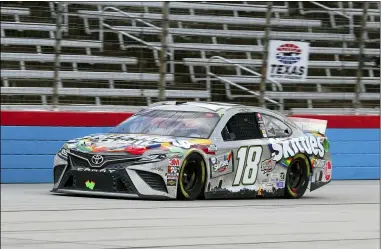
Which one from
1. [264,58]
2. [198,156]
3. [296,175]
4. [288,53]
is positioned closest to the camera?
[198,156]

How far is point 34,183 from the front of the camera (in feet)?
46.5

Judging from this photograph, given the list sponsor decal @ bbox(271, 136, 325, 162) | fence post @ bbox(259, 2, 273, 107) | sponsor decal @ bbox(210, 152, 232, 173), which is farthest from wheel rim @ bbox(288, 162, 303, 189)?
fence post @ bbox(259, 2, 273, 107)

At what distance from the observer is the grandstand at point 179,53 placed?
14820 millimetres

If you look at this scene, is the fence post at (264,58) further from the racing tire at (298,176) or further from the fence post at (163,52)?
the racing tire at (298,176)

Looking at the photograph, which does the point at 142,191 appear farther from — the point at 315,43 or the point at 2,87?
the point at 315,43

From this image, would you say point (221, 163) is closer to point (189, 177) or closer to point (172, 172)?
point (189, 177)

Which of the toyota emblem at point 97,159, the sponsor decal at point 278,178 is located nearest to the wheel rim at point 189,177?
the toyota emblem at point 97,159

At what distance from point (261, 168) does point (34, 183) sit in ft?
10.4

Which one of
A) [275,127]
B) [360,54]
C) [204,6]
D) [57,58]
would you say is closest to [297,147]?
[275,127]

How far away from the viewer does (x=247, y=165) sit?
12797 millimetres

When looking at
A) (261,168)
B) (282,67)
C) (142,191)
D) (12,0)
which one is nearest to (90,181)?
(142,191)

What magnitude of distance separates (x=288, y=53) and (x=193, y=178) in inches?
210

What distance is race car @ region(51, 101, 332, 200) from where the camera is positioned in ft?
38.3

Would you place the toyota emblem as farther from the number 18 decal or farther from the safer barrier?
the safer barrier
